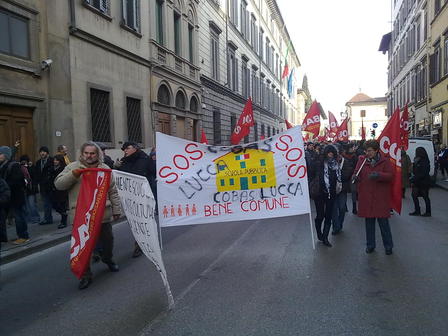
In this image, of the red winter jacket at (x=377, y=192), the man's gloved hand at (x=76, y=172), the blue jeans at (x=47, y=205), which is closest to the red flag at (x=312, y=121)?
the blue jeans at (x=47, y=205)

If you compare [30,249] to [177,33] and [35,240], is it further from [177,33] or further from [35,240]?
[177,33]

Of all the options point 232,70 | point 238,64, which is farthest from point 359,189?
point 238,64

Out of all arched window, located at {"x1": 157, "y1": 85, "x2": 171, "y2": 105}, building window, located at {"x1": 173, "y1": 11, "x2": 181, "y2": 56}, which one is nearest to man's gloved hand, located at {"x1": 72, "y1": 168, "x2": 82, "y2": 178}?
arched window, located at {"x1": 157, "y1": 85, "x2": 171, "y2": 105}

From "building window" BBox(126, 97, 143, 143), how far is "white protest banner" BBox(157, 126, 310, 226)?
10.4 meters

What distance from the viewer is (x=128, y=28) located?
1616 cm

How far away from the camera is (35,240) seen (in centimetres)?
801

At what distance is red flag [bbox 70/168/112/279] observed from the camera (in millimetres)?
5094

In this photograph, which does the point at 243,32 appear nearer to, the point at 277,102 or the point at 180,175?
the point at 277,102

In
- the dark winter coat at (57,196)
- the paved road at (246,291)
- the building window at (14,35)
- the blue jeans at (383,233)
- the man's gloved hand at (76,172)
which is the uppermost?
the building window at (14,35)

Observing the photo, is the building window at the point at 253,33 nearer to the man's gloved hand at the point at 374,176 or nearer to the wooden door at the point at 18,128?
the wooden door at the point at 18,128

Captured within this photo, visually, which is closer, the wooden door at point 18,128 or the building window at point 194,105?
the wooden door at point 18,128

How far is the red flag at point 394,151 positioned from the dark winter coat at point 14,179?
A: 616 cm

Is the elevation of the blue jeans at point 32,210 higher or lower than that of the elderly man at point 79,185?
lower

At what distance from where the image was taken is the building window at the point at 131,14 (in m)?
16.3
